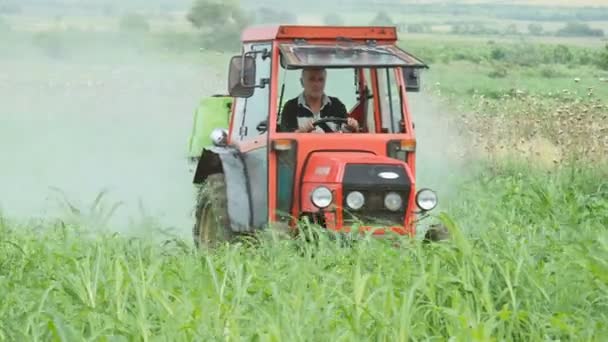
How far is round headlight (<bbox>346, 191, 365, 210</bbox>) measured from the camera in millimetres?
8742

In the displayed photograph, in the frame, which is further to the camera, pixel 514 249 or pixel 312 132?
pixel 312 132

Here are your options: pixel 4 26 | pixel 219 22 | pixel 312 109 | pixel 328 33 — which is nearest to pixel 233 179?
pixel 312 109

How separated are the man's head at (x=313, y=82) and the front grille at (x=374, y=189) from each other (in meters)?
0.76

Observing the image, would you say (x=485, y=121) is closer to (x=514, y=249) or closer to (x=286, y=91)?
(x=286, y=91)

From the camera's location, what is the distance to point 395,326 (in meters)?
5.73

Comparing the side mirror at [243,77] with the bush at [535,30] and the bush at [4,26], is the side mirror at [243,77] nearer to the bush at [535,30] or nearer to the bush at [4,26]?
the bush at [4,26]

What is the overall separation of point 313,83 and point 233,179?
30.7 inches

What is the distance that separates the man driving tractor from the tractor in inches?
1.7

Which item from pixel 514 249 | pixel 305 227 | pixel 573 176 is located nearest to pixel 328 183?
pixel 305 227

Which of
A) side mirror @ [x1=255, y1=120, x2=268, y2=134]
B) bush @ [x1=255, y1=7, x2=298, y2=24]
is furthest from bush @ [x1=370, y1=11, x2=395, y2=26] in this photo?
side mirror @ [x1=255, y1=120, x2=268, y2=134]

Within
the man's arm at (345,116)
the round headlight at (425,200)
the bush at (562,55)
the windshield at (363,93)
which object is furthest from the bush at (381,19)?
the round headlight at (425,200)

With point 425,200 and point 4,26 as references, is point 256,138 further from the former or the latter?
point 4,26

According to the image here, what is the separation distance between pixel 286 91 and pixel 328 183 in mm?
789

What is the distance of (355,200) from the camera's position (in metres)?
8.75
